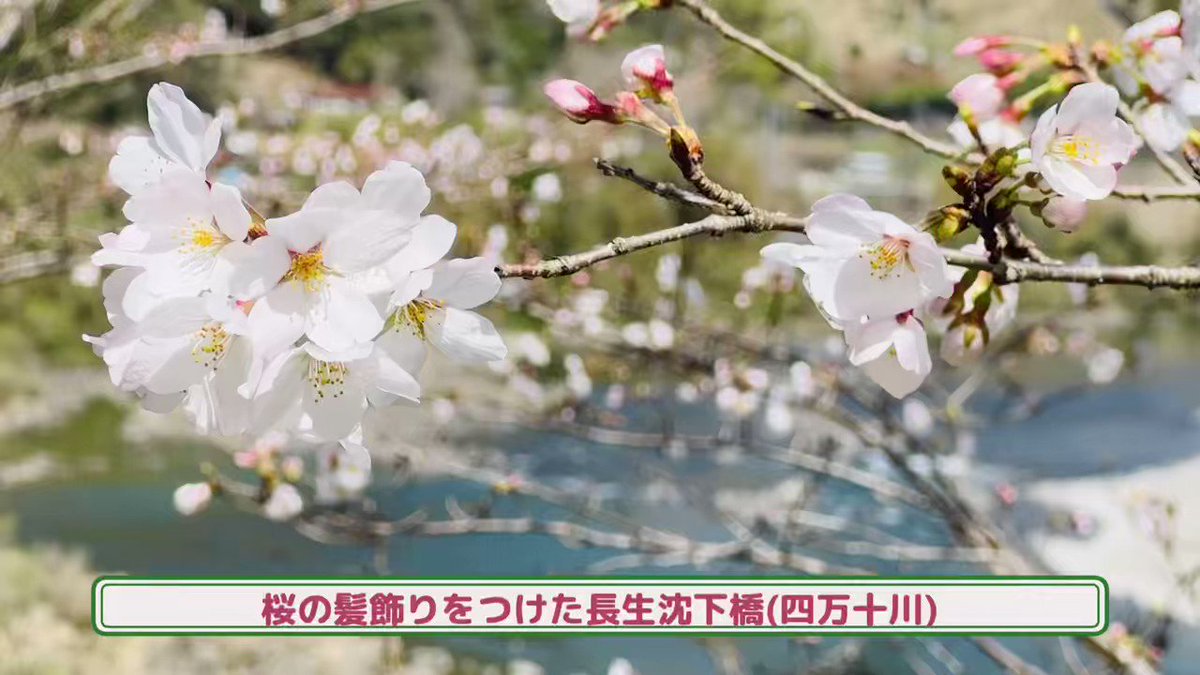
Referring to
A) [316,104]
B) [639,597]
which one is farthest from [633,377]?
[316,104]

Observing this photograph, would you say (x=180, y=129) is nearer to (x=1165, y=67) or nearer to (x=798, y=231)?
(x=798, y=231)

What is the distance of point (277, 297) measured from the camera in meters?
0.27

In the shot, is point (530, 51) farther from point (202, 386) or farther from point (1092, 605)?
point (202, 386)

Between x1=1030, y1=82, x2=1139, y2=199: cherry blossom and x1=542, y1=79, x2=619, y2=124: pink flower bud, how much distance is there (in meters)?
0.13

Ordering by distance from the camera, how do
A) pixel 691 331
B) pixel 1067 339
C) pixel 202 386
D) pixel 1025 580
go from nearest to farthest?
pixel 202 386 → pixel 1025 580 → pixel 691 331 → pixel 1067 339

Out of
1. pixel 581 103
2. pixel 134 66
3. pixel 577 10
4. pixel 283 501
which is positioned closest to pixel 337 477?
pixel 283 501

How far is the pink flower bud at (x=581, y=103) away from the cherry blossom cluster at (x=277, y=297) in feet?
0.24

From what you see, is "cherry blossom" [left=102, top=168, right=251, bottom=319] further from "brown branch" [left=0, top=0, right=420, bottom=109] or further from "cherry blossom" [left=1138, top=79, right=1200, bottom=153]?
"brown branch" [left=0, top=0, right=420, bottom=109]

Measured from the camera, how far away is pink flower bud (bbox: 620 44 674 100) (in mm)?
338

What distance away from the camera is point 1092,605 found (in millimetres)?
749

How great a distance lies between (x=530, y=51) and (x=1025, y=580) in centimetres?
223

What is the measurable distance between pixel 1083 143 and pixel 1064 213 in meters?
0.03

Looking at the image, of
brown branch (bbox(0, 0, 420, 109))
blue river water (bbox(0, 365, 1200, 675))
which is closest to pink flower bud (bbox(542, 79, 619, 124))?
brown branch (bbox(0, 0, 420, 109))

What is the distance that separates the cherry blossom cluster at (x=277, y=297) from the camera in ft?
0.86
